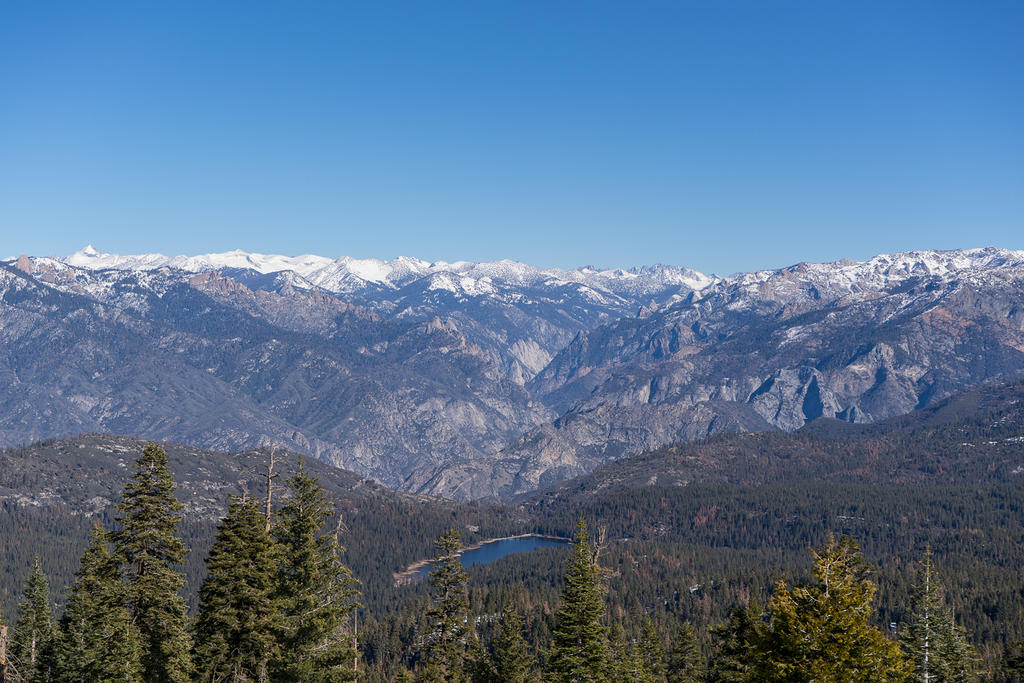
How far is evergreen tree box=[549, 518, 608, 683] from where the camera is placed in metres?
73.0

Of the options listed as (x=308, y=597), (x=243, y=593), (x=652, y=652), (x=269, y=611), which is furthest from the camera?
(x=652, y=652)

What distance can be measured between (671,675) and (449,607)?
5269 centimetres

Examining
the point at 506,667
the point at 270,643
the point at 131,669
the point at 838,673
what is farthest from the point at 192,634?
the point at 838,673

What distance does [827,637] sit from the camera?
141 feet

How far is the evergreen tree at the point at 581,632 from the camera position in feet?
240

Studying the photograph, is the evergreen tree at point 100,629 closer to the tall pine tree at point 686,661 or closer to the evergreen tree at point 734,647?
the evergreen tree at point 734,647

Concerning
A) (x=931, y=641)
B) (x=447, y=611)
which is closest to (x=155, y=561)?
(x=447, y=611)

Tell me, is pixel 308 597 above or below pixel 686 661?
above

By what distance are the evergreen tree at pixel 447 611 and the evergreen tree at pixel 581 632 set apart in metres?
8.10

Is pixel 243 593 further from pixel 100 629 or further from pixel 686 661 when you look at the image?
pixel 686 661

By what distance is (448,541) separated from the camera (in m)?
79.1

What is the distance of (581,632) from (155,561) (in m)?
30.8

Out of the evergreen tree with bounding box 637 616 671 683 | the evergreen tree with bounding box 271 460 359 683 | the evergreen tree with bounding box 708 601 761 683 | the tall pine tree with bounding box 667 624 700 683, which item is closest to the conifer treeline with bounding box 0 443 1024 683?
the evergreen tree with bounding box 271 460 359 683

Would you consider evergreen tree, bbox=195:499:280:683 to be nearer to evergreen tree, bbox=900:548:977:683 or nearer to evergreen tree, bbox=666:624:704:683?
evergreen tree, bbox=900:548:977:683
